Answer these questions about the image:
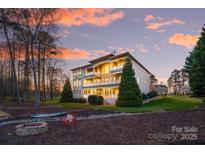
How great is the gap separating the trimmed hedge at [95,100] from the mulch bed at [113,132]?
9646 mm

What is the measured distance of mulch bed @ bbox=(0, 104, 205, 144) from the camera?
8.00m

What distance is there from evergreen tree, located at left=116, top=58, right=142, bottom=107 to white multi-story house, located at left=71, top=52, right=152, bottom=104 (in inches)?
23.4

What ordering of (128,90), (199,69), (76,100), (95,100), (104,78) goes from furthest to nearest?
(104,78) → (76,100) → (95,100) → (128,90) → (199,69)

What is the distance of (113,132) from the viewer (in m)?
8.82

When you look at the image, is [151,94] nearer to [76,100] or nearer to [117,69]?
[117,69]

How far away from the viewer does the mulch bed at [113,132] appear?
8.00m

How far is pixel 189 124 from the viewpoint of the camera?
28.3 ft

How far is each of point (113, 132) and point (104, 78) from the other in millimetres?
16424

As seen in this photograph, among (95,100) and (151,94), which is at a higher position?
(151,94)

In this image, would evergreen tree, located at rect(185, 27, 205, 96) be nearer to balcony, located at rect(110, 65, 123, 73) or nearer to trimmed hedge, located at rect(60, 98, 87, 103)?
balcony, located at rect(110, 65, 123, 73)

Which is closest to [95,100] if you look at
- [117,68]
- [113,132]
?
[117,68]

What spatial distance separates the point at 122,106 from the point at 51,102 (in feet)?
18.8

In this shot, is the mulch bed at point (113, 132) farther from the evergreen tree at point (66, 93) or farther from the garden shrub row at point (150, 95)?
the garden shrub row at point (150, 95)

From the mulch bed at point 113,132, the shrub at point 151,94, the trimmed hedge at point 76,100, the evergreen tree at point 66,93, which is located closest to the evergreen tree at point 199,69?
the mulch bed at point 113,132
